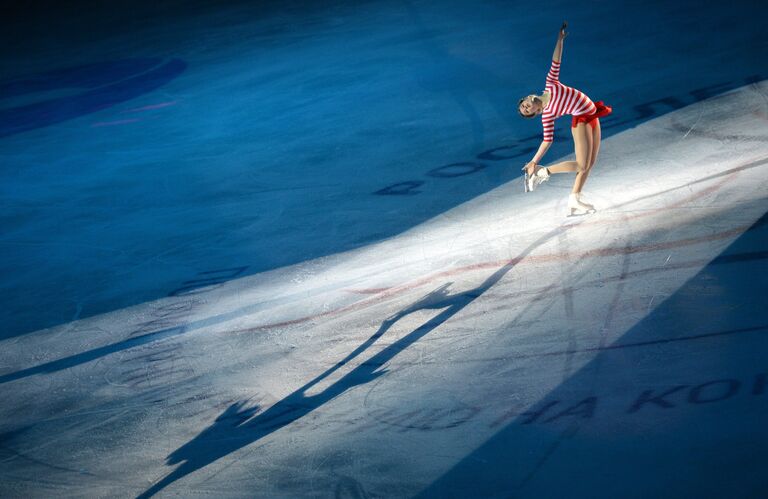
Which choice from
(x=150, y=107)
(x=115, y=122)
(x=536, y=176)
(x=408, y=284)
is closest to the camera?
(x=408, y=284)

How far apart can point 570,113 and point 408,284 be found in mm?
2167

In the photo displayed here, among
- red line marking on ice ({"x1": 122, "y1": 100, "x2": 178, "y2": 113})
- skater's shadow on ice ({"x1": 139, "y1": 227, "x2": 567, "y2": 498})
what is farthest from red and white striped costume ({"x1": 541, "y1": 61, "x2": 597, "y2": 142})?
red line marking on ice ({"x1": 122, "y1": 100, "x2": 178, "y2": 113})

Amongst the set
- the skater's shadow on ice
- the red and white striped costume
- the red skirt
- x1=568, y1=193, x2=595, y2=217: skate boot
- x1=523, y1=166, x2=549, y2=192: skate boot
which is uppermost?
the red and white striped costume

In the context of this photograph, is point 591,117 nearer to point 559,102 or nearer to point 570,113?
point 570,113

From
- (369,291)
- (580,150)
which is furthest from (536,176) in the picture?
(369,291)

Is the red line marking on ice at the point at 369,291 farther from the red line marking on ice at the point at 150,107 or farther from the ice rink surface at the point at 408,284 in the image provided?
the red line marking on ice at the point at 150,107

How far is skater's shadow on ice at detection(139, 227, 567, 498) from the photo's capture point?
542 cm

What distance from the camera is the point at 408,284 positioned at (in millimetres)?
7223

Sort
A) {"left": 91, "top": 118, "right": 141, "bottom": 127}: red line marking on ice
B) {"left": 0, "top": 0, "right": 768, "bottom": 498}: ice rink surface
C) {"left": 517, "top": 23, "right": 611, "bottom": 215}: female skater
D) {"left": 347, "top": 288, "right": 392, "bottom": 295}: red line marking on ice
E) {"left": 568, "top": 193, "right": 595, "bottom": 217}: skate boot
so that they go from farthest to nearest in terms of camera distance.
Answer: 1. {"left": 91, "top": 118, "right": 141, "bottom": 127}: red line marking on ice
2. {"left": 568, "top": 193, "right": 595, "bottom": 217}: skate boot
3. {"left": 347, "top": 288, "right": 392, "bottom": 295}: red line marking on ice
4. {"left": 517, "top": 23, "right": 611, "bottom": 215}: female skater
5. {"left": 0, "top": 0, "right": 768, "bottom": 498}: ice rink surface

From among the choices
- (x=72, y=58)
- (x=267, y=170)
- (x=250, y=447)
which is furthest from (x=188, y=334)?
(x=72, y=58)

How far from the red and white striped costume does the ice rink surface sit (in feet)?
3.41

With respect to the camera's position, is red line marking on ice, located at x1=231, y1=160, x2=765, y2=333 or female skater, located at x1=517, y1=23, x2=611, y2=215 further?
female skater, located at x1=517, y1=23, x2=611, y2=215

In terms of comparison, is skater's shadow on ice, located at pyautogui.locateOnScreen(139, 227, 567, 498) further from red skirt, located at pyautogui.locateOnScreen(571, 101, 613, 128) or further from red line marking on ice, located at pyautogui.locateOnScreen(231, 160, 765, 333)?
red skirt, located at pyautogui.locateOnScreen(571, 101, 613, 128)

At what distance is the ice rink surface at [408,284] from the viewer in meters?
4.85
